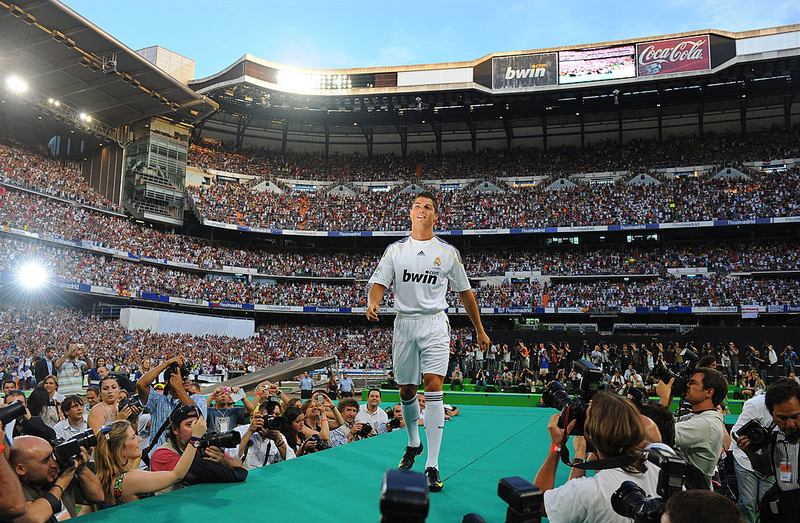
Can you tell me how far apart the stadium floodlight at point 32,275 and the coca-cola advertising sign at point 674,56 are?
38224 mm

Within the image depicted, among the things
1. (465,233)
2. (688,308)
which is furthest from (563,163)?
(688,308)

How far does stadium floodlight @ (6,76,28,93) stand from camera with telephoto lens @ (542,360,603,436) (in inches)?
1513

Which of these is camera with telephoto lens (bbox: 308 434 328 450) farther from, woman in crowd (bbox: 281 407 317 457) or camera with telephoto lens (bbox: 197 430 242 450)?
camera with telephoto lens (bbox: 197 430 242 450)

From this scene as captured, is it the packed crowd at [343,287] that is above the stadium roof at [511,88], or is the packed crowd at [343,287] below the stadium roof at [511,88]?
below

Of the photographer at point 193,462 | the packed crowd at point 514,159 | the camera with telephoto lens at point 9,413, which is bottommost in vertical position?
the photographer at point 193,462

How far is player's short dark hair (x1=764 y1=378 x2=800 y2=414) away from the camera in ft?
12.7

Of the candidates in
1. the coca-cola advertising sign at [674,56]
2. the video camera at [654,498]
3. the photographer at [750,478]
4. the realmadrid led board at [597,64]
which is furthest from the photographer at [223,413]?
the coca-cola advertising sign at [674,56]

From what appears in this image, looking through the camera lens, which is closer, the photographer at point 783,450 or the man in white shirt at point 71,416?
the photographer at point 783,450

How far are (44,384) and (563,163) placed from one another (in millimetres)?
41299

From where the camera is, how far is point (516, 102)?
133ft

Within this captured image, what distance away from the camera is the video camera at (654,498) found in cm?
177

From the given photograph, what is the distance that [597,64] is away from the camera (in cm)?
3809

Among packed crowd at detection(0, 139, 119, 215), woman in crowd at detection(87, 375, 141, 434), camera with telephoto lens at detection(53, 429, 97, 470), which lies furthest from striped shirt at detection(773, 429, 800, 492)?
packed crowd at detection(0, 139, 119, 215)

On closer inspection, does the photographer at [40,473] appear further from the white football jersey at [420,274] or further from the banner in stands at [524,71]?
the banner in stands at [524,71]
